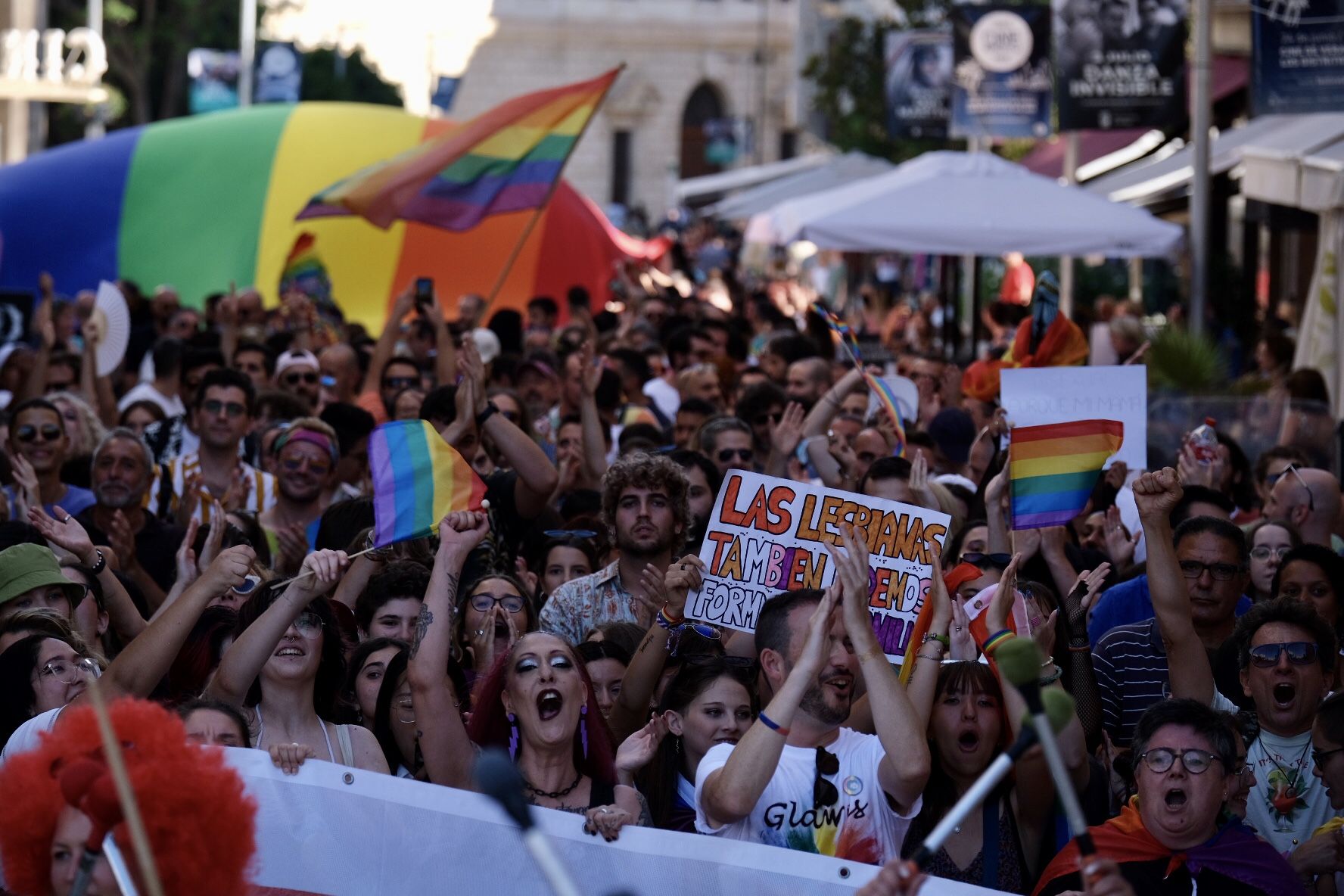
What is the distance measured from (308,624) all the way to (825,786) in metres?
1.54

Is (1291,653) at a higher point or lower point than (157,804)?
lower

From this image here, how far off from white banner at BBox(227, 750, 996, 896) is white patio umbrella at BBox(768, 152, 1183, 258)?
33.1 feet

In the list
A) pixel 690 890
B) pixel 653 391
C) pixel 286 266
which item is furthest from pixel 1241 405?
pixel 286 266

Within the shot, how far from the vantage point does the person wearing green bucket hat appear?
5742 millimetres

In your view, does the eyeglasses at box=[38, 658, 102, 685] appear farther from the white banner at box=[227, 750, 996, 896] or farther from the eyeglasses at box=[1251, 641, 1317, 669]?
the eyeglasses at box=[1251, 641, 1317, 669]

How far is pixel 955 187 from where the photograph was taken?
14977 millimetres

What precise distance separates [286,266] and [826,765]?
47.4 feet

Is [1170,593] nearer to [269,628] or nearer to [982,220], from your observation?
[269,628]

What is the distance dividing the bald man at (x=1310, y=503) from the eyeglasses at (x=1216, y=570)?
5.29 feet

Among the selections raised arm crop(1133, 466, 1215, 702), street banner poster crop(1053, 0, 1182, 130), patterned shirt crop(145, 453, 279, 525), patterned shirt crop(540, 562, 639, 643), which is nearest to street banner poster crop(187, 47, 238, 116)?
street banner poster crop(1053, 0, 1182, 130)

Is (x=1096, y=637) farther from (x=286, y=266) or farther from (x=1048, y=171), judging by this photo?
(x=1048, y=171)

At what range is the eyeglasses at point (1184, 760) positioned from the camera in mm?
4633

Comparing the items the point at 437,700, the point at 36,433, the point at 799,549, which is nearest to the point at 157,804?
the point at 437,700

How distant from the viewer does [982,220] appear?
14.3m
